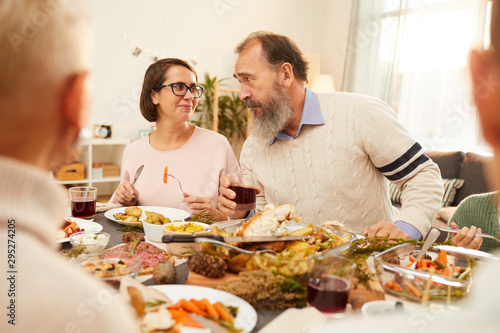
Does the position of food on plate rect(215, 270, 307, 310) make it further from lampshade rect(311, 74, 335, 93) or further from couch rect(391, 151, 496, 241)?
lampshade rect(311, 74, 335, 93)

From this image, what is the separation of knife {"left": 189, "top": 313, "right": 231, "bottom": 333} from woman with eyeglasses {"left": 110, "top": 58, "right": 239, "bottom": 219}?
1.62 meters

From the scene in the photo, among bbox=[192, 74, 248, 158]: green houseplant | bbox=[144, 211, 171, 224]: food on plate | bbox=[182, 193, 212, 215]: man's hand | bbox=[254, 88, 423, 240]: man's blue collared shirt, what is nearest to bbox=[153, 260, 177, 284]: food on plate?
bbox=[144, 211, 171, 224]: food on plate

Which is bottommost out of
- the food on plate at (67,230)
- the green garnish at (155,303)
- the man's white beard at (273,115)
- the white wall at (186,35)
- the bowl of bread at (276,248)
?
the food on plate at (67,230)

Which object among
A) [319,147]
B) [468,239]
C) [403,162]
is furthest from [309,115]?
[468,239]

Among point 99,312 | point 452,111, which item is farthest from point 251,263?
point 452,111

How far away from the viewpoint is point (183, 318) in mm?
803

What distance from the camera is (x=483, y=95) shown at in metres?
0.48

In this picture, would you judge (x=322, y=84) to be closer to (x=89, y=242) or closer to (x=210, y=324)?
→ (x=89, y=242)

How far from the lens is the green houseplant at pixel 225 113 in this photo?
6.18m

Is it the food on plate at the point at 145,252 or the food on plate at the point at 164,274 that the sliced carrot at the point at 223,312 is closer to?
the food on plate at the point at 164,274

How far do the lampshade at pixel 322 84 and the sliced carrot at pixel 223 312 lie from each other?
17.8ft

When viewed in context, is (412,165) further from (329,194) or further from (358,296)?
(358,296)

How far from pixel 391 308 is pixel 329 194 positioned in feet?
4.25

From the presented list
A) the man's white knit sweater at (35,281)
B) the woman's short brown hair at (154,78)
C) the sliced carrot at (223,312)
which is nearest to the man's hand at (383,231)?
the sliced carrot at (223,312)
